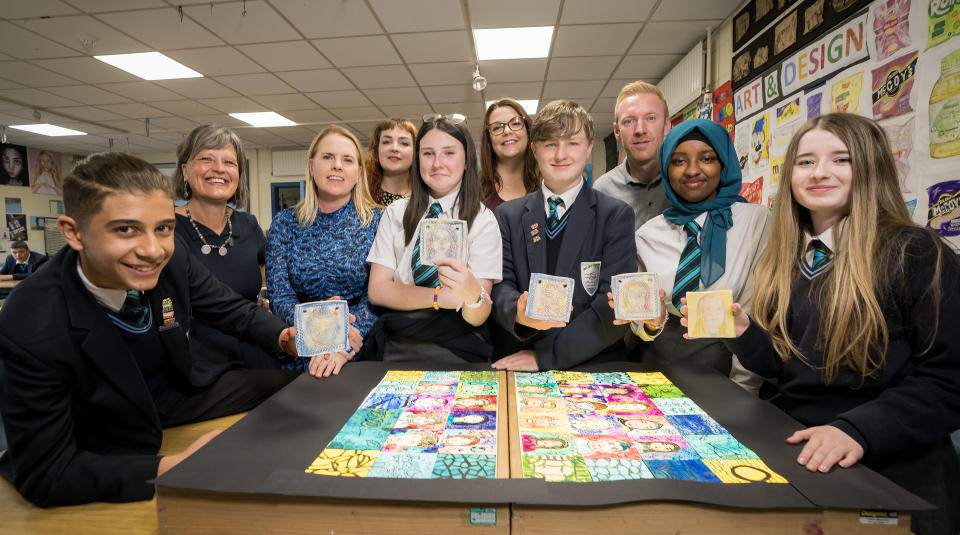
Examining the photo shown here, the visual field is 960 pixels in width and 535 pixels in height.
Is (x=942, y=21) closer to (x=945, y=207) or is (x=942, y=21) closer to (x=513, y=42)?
(x=945, y=207)

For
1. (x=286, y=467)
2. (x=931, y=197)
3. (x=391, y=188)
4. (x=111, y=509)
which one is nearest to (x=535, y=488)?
(x=286, y=467)

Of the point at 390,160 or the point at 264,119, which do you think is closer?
the point at 390,160

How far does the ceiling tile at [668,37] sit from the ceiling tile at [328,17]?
8.91 feet

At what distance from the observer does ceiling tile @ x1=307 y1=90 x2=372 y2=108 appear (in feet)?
21.2

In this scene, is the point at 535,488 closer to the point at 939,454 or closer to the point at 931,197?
the point at 939,454

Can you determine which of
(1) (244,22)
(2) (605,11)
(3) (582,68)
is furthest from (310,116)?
(2) (605,11)

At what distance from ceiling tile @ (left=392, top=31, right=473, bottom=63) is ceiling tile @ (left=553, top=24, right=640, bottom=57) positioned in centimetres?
99

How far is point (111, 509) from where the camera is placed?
1004mm

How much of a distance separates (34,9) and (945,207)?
6.54 metres

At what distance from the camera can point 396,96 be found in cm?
666

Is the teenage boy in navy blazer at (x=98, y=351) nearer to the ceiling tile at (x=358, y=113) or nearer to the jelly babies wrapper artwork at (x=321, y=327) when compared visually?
the jelly babies wrapper artwork at (x=321, y=327)

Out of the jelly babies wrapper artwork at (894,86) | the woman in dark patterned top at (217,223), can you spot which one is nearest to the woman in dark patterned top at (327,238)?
the woman in dark patterned top at (217,223)

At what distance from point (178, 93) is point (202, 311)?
6.02 m

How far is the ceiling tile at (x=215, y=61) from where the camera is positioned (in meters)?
4.90
